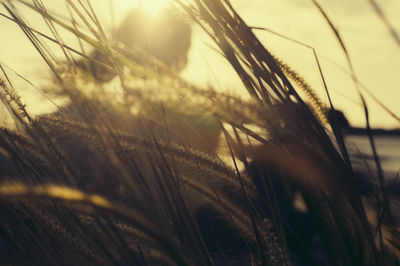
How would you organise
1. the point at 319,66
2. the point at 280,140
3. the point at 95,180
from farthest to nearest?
the point at 95,180
the point at 319,66
the point at 280,140

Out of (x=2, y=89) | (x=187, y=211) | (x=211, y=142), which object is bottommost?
(x=187, y=211)

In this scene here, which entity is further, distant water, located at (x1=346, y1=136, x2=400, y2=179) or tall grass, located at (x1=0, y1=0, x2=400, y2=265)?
distant water, located at (x1=346, y1=136, x2=400, y2=179)

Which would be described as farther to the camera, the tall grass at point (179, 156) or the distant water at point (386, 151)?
the distant water at point (386, 151)

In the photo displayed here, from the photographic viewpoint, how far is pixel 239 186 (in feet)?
2.34

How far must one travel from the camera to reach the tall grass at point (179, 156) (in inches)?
20.4

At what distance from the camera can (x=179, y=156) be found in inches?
26.8

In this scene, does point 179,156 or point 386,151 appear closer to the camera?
point 179,156

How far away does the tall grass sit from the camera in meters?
0.52

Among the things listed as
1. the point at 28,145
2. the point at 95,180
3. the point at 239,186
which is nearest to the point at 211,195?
the point at 239,186

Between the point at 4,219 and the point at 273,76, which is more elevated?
the point at 273,76

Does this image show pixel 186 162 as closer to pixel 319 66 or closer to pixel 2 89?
pixel 319 66

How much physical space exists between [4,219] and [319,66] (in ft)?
2.47

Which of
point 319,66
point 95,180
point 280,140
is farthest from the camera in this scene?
point 95,180

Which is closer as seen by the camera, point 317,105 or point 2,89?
point 317,105
